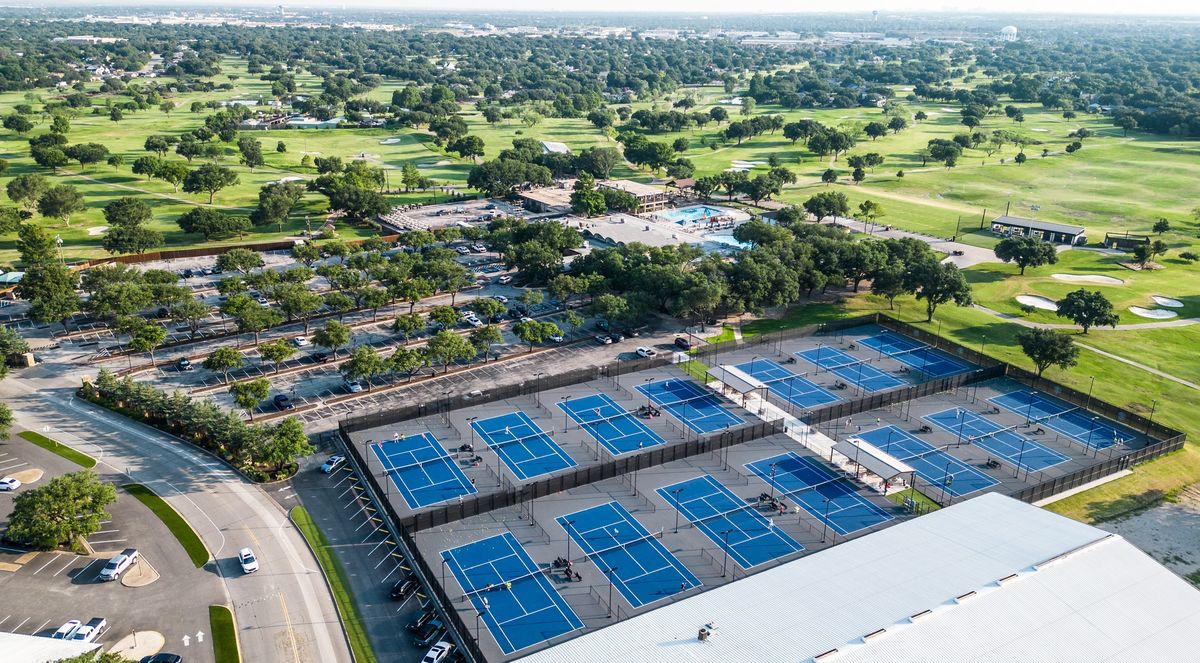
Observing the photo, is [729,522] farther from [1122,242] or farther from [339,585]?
[1122,242]

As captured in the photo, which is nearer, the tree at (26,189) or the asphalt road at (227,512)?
the asphalt road at (227,512)

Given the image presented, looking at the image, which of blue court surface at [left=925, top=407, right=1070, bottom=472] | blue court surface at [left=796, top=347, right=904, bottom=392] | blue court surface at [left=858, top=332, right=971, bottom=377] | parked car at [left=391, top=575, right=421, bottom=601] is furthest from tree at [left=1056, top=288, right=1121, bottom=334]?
parked car at [left=391, top=575, right=421, bottom=601]

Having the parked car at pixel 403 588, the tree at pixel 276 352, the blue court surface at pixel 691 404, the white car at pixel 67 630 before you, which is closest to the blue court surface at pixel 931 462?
the blue court surface at pixel 691 404

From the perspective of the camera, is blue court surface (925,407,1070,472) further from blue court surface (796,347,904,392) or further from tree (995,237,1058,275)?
tree (995,237,1058,275)

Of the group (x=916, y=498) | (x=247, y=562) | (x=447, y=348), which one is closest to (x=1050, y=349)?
(x=916, y=498)

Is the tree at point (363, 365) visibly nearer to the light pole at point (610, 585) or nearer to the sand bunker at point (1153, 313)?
the light pole at point (610, 585)

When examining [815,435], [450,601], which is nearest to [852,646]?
[450,601]

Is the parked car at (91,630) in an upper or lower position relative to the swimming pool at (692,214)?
lower
